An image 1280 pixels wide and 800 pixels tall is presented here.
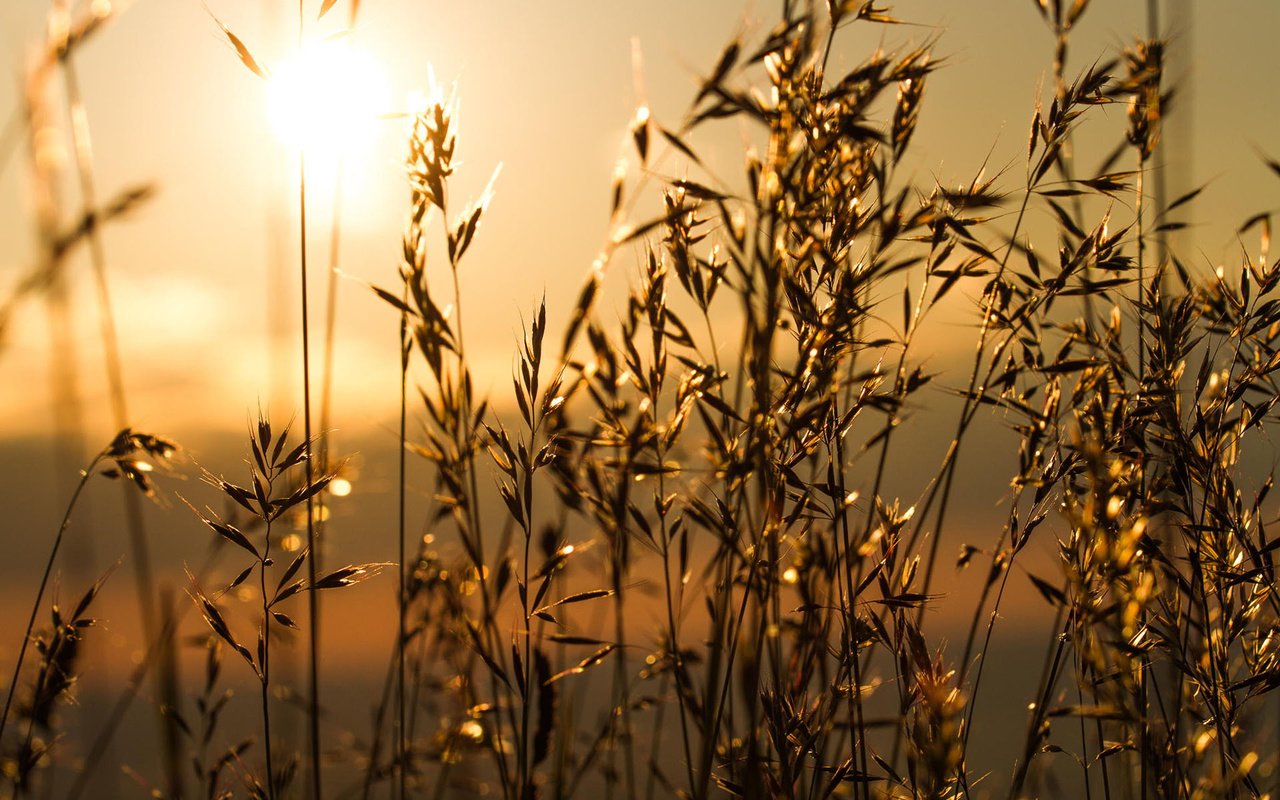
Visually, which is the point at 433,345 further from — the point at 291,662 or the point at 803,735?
the point at 291,662

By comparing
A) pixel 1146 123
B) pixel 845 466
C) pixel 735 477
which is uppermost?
pixel 1146 123

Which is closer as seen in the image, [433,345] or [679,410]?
[433,345]

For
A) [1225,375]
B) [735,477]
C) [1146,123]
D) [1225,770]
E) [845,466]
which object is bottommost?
[1225,770]

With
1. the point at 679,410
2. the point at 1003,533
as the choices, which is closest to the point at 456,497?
the point at 679,410

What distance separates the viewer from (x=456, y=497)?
1762 millimetres

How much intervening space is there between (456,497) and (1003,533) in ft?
3.53

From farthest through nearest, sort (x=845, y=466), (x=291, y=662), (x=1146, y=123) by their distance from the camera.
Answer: (x=291, y=662)
(x=1146, y=123)
(x=845, y=466)

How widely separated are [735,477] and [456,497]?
1.62 ft

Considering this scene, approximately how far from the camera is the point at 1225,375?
206 cm

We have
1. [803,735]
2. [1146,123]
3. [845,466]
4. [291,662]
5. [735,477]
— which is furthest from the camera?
[291,662]

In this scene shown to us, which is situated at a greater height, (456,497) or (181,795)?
(456,497)

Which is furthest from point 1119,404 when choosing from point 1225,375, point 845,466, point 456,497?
point 456,497

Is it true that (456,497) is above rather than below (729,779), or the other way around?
above

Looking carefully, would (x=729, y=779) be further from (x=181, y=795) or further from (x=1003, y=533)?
(x=181, y=795)
